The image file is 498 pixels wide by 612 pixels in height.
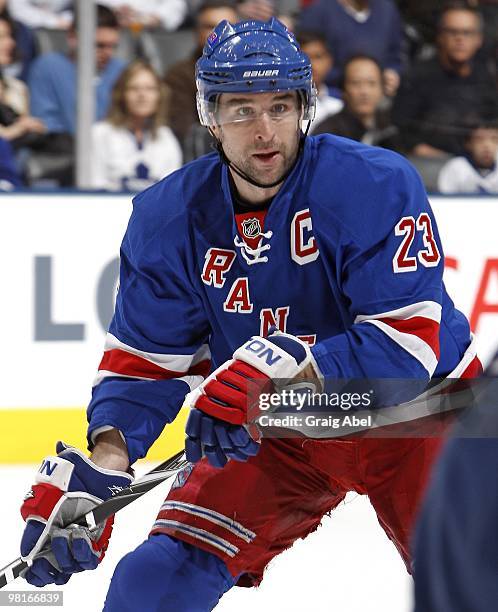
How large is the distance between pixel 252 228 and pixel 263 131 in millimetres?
168

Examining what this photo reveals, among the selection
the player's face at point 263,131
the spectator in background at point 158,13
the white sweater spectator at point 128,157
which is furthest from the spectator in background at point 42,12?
the player's face at point 263,131

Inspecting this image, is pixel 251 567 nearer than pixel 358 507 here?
Yes

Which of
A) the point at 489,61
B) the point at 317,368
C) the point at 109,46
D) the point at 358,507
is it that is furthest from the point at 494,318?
the point at 317,368

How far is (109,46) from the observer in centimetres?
435

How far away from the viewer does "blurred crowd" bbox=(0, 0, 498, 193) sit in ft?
13.9

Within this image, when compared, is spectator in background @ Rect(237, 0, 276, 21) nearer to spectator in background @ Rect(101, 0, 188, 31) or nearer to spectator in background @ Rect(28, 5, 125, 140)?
spectator in background @ Rect(101, 0, 188, 31)

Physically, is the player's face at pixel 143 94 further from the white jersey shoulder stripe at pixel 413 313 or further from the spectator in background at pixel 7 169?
the white jersey shoulder stripe at pixel 413 313

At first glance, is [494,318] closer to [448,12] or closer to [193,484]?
[448,12]

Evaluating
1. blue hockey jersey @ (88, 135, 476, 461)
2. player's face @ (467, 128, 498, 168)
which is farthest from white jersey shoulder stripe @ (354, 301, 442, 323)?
player's face @ (467, 128, 498, 168)

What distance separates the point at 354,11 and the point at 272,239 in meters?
2.84

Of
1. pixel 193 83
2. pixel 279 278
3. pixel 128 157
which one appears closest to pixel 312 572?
pixel 279 278

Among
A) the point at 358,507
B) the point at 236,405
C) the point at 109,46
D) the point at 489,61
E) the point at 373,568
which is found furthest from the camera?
the point at 489,61

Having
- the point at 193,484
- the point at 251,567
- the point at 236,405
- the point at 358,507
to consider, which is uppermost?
the point at 236,405

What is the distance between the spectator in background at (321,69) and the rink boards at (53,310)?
3.41ft
